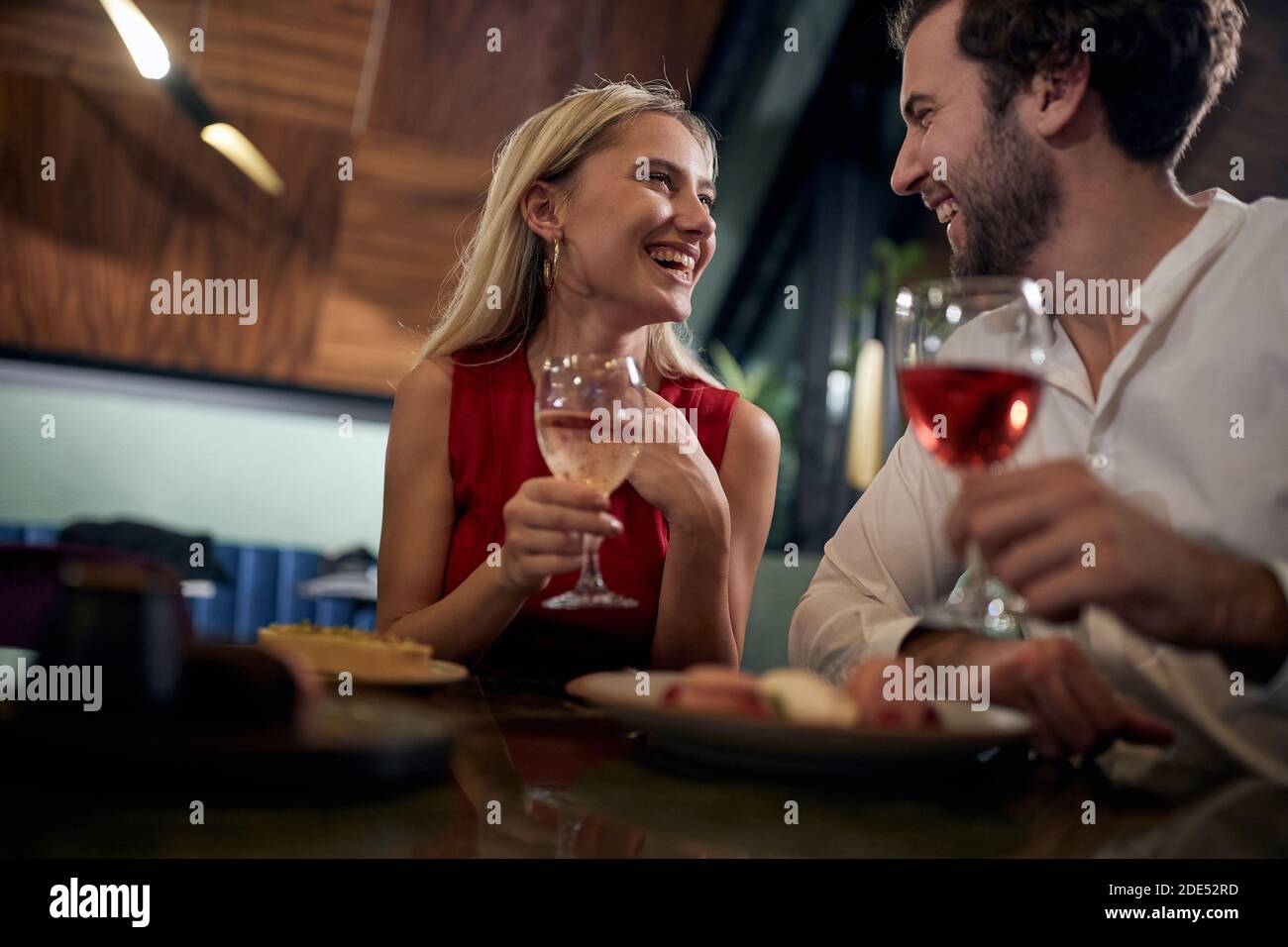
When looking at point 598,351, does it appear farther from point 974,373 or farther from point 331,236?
point 331,236

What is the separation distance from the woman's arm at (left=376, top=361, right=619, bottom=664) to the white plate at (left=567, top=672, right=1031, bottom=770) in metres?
0.34

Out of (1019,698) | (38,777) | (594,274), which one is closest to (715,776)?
(1019,698)

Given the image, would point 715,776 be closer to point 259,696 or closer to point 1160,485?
point 259,696

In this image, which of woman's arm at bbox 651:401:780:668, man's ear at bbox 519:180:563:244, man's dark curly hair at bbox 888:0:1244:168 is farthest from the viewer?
man's ear at bbox 519:180:563:244

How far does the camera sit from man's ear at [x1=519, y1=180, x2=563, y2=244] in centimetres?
215

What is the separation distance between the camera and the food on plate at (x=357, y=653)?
1011 millimetres

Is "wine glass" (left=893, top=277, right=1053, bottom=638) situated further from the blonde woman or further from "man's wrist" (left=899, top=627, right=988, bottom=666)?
the blonde woman

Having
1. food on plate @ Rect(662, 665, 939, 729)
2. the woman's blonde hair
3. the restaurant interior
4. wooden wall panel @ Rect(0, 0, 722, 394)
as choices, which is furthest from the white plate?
wooden wall panel @ Rect(0, 0, 722, 394)

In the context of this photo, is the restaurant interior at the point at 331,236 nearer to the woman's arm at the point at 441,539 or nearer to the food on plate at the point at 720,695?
the woman's arm at the point at 441,539

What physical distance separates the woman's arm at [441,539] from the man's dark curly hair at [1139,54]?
3.13 feet

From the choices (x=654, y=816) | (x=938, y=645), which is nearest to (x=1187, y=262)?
(x=938, y=645)

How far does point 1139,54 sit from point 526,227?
47.9 inches

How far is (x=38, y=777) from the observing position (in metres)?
0.62

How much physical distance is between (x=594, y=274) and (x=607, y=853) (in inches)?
63.5
